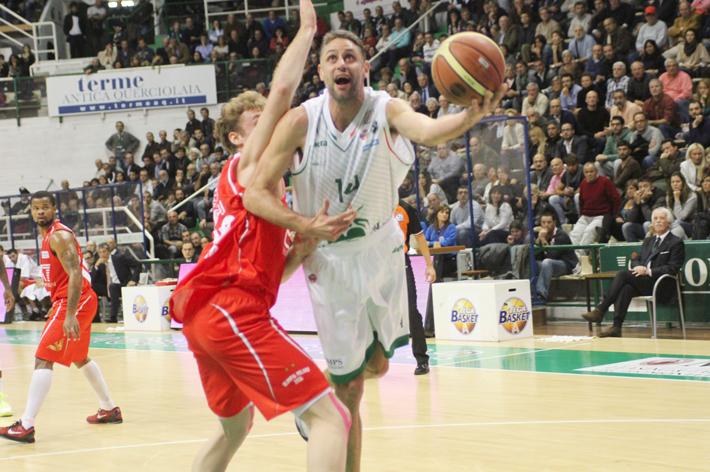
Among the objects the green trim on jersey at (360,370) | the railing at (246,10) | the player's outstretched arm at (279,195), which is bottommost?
the green trim on jersey at (360,370)

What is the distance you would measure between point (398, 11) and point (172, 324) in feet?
27.1

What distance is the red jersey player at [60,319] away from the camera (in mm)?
7141

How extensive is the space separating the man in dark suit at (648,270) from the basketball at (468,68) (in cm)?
763

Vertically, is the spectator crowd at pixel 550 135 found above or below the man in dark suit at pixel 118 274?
above

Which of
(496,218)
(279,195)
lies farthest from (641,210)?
(279,195)

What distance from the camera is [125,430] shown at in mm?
7418

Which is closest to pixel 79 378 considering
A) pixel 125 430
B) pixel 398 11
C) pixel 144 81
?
pixel 125 430

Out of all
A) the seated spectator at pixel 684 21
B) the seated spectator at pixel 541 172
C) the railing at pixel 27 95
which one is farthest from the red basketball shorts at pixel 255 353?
the railing at pixel 27 95

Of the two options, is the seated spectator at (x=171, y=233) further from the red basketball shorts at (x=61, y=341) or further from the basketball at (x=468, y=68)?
the basketball at (x=468, y=68)

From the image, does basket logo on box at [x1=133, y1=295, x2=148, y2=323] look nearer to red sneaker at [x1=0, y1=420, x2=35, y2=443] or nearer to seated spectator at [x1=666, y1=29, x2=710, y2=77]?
seated spectator at [x1=666, y1=29, x2=710, y2=77]

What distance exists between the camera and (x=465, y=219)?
13.2 meters

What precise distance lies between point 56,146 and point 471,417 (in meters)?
18.8

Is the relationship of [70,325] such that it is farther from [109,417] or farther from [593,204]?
[593,204]

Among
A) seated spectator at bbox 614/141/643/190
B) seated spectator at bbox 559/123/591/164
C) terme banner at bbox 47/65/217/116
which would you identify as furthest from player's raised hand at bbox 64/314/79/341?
terme banner at bbox 47/65/217/116
